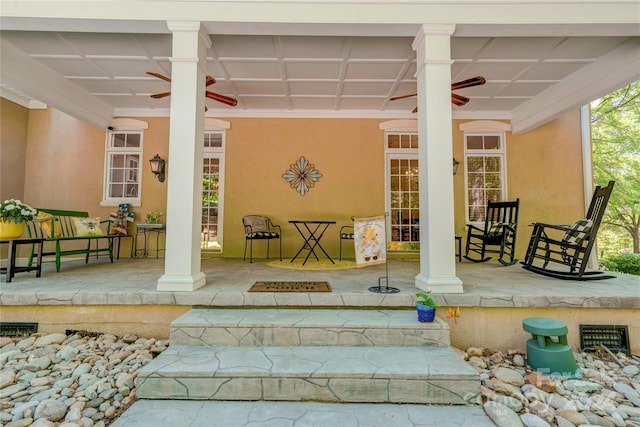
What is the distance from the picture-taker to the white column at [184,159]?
2.90m

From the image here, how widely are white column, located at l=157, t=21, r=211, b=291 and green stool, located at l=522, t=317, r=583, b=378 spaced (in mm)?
2920

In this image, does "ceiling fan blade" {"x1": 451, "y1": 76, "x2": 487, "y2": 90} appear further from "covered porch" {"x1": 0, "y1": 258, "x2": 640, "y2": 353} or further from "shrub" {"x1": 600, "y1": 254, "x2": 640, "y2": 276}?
"shrub" {"x1": 600, "y1": 254, "x2": 640, "y2": 276}

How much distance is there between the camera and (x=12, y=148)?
5379mm

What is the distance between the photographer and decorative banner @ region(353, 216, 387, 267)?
3008mm

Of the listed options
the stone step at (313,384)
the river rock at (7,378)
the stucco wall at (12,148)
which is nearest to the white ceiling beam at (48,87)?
the stucco wall at (12,148)

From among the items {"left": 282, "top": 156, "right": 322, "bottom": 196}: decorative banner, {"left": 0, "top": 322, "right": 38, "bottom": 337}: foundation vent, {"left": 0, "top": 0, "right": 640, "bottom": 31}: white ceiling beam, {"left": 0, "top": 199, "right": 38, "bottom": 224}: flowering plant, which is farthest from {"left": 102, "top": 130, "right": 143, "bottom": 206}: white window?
{"left": 0, "top": 322, "right": 38, "bottom": 337}: foundation vent

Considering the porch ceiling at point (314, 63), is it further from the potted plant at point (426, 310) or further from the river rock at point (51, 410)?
the river rock at point (51, 410)

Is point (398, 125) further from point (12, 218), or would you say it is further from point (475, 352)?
point (12, 218)

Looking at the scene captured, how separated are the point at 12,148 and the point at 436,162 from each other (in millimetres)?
7010

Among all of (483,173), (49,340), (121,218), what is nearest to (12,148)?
(121,218)

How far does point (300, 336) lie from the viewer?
236cm

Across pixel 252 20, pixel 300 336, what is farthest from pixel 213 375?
pixel 252 20

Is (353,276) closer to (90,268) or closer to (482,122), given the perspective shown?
(90,268)

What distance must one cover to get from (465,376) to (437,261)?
1.14 m
